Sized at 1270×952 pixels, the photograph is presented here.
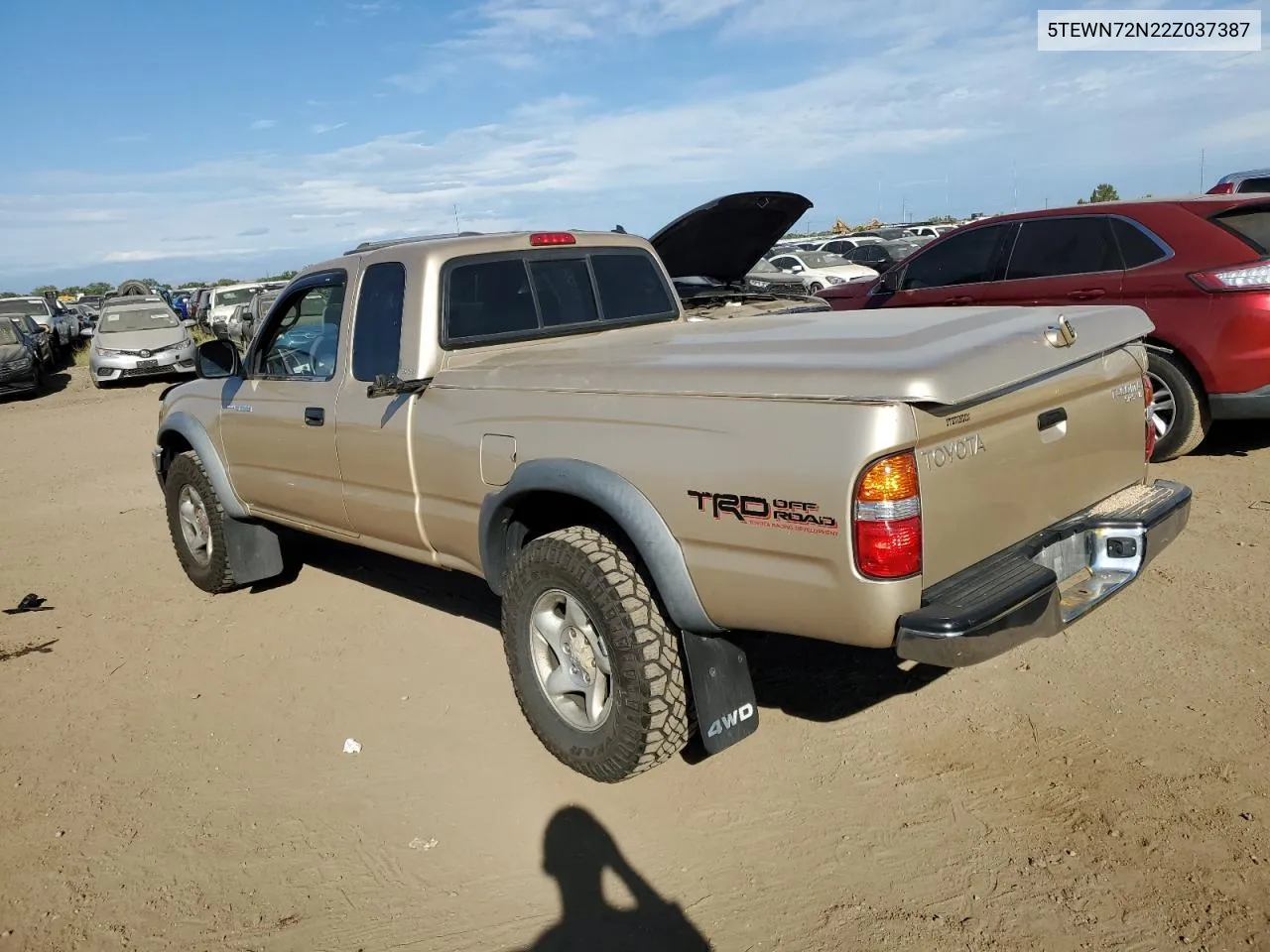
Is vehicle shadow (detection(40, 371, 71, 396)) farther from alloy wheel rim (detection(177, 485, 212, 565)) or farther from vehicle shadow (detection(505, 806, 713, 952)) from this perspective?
vehicle shadow (detection(505, 806, 713, 952))

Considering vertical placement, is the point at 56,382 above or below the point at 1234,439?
above

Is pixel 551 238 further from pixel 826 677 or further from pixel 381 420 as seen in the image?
pixel 826 677

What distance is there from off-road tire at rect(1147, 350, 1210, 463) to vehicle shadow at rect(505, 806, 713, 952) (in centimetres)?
490

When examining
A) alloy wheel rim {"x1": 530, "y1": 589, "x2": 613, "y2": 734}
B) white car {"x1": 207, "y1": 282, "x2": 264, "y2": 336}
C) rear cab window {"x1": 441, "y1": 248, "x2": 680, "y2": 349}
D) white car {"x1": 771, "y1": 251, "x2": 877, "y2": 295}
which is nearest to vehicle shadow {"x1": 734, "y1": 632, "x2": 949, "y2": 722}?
alloy wheel rim {"x1": 530, "y1": 589, "x2": 613, "y2": 734}

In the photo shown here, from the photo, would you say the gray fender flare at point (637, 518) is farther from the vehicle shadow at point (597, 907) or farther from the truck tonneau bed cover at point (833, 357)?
the vehicle shadow at point (597, 907)

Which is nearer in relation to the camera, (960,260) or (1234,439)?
(1234,439)

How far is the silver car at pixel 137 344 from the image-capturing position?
17906 mm

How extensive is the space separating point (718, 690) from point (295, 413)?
2587 mm

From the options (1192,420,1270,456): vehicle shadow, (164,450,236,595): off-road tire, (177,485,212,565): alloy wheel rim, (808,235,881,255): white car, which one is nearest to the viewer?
(164,450,236,595): off-road tire

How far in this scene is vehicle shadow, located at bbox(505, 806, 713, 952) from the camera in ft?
9.02

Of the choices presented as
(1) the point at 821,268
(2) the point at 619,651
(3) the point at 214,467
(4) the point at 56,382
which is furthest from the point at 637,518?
(1) the point at 821,268

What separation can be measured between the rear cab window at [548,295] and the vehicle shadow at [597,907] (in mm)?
1978

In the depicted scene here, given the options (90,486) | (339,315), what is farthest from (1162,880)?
(90,486)

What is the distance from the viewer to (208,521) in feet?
18.4
